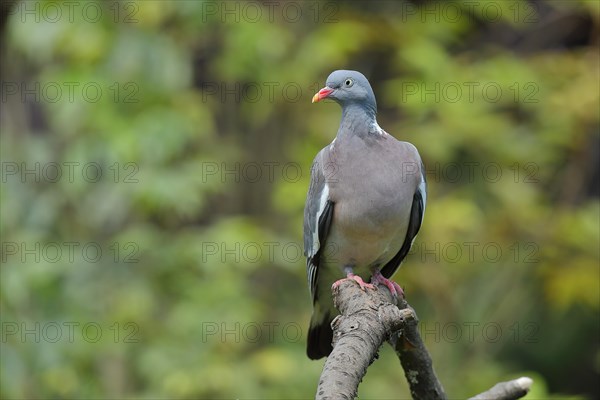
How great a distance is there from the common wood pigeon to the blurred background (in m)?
1.35

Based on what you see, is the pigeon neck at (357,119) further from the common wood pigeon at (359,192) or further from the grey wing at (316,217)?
A: the grey wing at (316,217)

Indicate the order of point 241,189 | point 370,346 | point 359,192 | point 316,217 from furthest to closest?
point 241,189 → point 316,217 → point 359,192 → point 370,346

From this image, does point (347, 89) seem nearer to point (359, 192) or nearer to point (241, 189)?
point (359, 192)

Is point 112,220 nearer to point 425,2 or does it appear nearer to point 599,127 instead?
point 425,2

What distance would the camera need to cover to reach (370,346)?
191cm

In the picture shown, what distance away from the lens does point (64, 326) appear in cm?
416

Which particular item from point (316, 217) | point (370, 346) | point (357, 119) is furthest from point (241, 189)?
point (370, 346)

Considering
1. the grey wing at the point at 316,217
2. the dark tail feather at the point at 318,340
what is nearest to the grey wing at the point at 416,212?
the grey wing at the point at 316,217

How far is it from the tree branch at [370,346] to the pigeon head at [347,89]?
0.61 metres

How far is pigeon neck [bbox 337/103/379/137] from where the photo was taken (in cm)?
284

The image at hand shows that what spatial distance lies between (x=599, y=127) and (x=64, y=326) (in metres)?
2.96

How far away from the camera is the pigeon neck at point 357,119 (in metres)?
2.84

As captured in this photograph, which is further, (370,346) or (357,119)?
(357,119)

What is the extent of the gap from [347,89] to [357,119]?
107 millimetres
